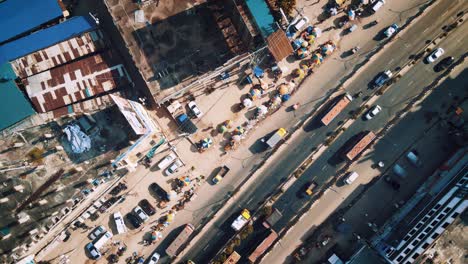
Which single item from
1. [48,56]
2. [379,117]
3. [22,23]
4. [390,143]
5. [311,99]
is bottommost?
[390,143]

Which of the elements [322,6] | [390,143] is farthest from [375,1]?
[390,143]

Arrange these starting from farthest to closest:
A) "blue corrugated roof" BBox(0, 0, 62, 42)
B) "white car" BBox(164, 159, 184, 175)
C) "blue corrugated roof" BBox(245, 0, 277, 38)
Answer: "white car" BBox(164, 159, 184, 175) → "blue corrugated roof" BBox(0, 0, 62, 42) → "blue corrugated roof" BBox(245, 0, 277, 38)

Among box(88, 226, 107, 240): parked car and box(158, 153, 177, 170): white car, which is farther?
box(88, 226, 107, 240): parked car

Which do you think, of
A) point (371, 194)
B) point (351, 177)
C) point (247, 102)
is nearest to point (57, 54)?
point (247, 102)

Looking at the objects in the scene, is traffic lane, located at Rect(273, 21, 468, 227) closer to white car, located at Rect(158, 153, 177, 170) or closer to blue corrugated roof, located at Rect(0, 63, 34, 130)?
white car, located at Rect(158, 153, 177, 170)

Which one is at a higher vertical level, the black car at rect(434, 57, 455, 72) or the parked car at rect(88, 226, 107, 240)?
the parked car at rect(88, 226, 107, 240)

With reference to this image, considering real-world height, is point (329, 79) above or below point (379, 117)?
above

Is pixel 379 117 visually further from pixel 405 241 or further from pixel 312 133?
pixel 405 241

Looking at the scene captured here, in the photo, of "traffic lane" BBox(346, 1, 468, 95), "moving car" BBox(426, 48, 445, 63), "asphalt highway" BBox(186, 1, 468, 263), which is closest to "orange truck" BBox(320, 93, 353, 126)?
"asphalt highway" BBox(186, 1, 468, 263)
